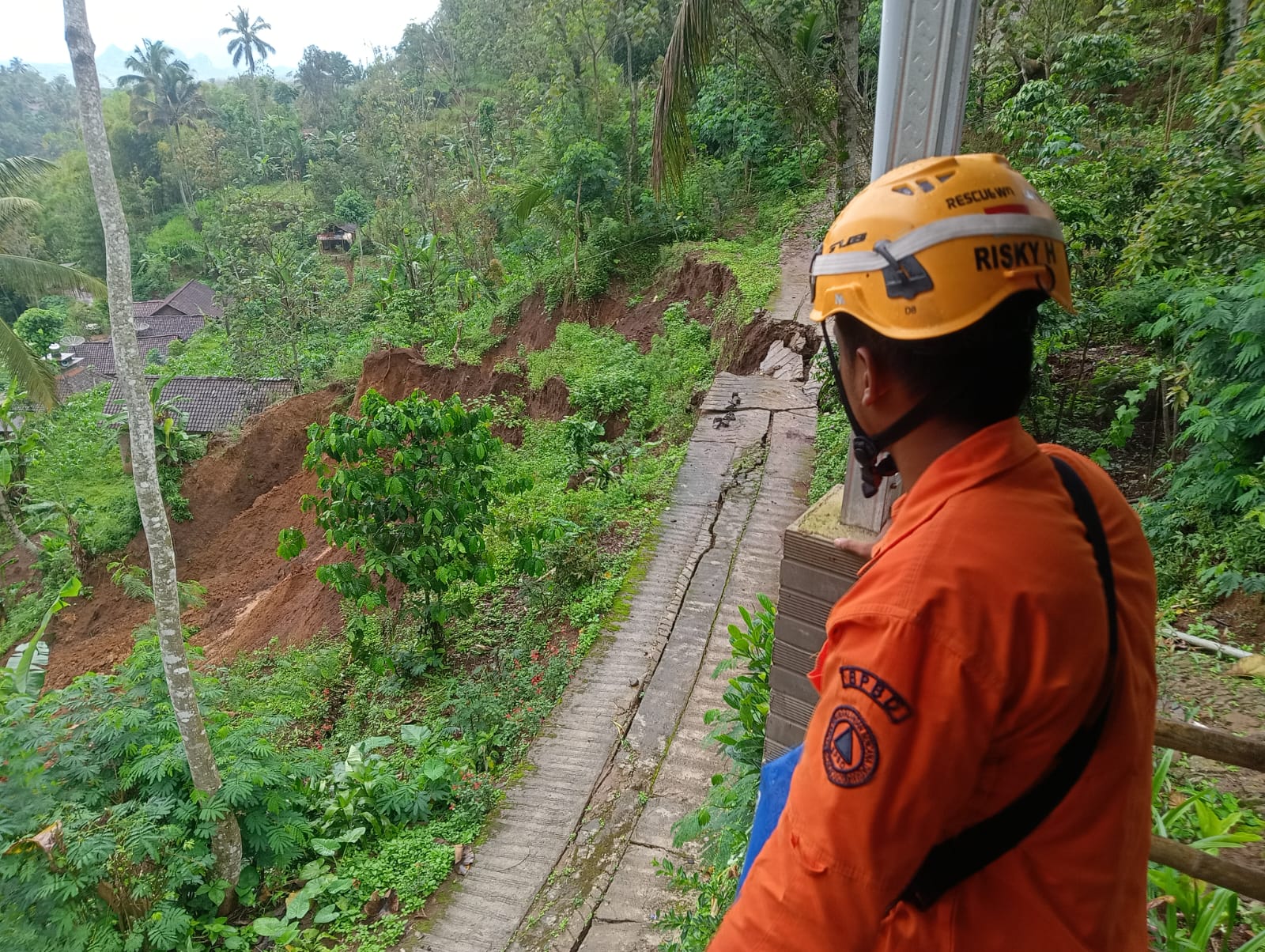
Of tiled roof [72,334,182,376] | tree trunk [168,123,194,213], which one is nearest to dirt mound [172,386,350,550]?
tiled roof [72,334,182,376]

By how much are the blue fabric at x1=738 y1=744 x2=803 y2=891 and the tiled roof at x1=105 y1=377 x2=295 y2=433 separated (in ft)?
70.7

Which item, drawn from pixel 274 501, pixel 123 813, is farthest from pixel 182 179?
pixel 123 813

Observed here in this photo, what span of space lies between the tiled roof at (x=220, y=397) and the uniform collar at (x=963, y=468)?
22.0 metres

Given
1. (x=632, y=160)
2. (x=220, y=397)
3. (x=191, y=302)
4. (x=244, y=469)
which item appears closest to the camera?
(x=632, y=160)

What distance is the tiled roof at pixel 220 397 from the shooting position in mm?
20203

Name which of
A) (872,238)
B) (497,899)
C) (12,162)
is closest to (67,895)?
(497,899)

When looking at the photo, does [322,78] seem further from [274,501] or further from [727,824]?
[727,824]

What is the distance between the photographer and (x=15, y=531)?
53.1 feet

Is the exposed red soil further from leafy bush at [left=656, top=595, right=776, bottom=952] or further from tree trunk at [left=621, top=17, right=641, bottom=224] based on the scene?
leafy bush at [left=656, top=595, right=776, bottom=952]

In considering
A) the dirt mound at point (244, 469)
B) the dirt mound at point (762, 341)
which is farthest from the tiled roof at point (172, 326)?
the dirt mound at point (762, 341)

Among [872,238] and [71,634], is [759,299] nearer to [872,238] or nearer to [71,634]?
[872,238]

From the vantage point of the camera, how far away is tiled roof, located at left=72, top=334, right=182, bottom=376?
29.1 metres

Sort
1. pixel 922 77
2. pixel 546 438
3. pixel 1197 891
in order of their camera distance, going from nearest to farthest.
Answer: pixel 922 77 → pixel 1197 891 → pixel 546 438

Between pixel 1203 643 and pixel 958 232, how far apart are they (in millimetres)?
4001
